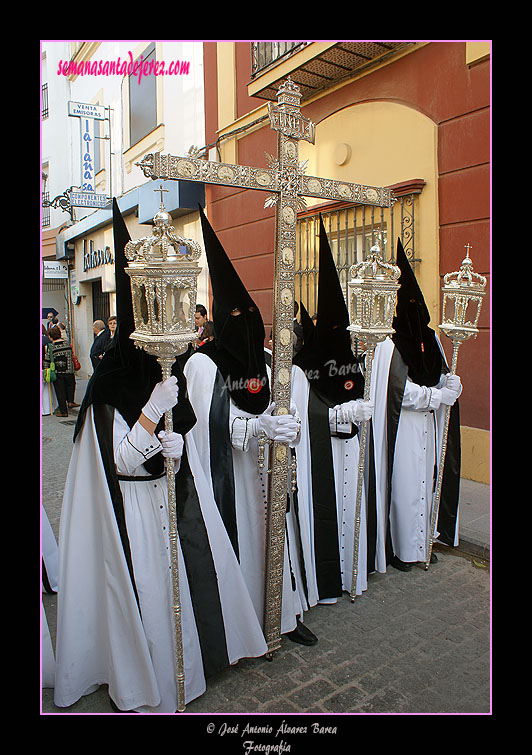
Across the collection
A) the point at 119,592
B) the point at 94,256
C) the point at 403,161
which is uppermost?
the point at 94,256

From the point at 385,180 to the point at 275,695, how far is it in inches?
264

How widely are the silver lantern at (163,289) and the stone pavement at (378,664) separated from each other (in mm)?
1828

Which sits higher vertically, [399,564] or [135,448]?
[135,448]

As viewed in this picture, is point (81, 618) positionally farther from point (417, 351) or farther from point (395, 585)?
point (417, 351)

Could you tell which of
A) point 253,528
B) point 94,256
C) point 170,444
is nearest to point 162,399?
point 170,444

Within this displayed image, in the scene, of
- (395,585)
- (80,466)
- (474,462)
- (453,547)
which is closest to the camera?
(80,466)

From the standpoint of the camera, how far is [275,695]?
305cm

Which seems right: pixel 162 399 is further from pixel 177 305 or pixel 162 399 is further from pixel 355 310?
pixel 355 310

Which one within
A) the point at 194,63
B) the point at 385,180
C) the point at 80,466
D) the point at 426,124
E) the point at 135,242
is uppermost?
the point at 194,63

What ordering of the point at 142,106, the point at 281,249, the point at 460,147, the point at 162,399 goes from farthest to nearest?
the point at 142,106 < the point at 460,147 < the point at 281,249 < the point at 162,399

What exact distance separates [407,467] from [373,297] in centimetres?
163

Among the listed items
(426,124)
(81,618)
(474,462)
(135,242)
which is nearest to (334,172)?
(426,124)

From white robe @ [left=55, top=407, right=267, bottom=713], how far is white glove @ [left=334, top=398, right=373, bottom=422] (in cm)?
130

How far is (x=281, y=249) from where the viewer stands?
3186 mm
